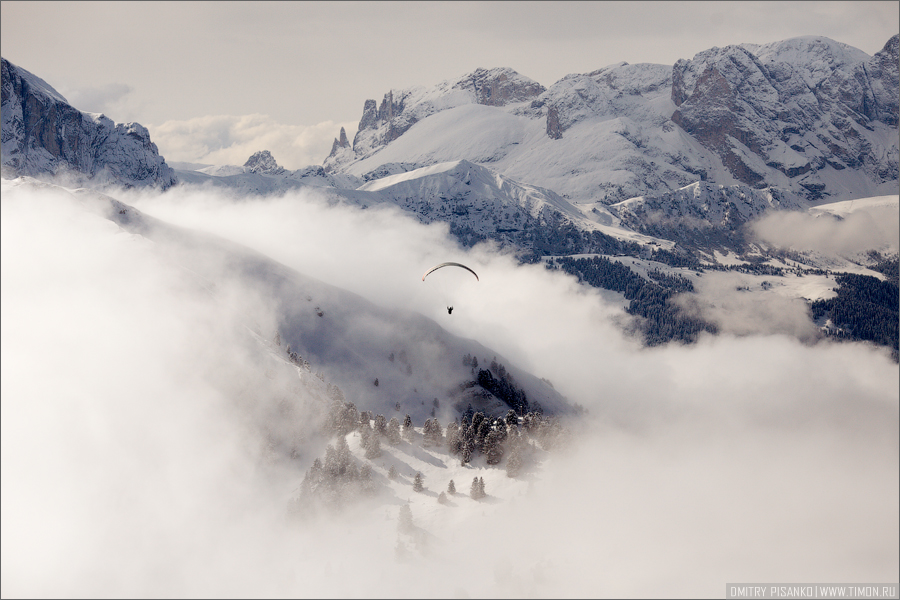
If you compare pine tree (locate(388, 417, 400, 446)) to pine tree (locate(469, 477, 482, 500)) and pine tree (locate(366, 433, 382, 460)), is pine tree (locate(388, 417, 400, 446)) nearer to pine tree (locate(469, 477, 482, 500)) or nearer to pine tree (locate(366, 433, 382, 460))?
pine tree (locate(366, 433, 382, 460))

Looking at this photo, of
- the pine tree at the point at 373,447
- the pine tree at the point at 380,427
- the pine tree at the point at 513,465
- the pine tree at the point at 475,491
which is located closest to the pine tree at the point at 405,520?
the pine tree at the point at 475,491

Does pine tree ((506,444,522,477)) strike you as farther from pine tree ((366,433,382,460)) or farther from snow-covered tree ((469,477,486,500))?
pine tree ((366,433,382,460))

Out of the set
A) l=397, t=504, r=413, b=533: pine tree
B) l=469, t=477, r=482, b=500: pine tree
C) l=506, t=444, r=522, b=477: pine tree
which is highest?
l=506, t=444, r=522, b=477: pine tree

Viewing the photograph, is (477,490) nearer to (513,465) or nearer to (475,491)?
(475,491)

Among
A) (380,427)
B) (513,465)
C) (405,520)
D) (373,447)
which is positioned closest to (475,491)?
(513,465)

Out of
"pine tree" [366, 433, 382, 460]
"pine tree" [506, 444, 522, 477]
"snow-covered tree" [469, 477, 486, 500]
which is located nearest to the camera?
"snow-covered tree" [469, 477, 486, 500]

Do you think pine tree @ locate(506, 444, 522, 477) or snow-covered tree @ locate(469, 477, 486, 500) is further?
pine tree @ locate(506, 444, 522, 477)

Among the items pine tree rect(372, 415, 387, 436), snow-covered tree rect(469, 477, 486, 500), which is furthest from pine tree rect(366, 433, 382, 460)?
snow-covered tree rect(469, 477, 486, 500)

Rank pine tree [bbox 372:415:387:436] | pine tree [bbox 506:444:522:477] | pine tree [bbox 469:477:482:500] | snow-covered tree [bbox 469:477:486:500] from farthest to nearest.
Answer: pine tree [bbox 372:415:387:436], pine tree [bbox 506:444:522:477], snow-covered tree [bbox 469:477:486:500], pine tree [bbox 469:477:482:500]

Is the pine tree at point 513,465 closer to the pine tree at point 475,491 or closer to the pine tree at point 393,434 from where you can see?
the pine tree at point 475,491

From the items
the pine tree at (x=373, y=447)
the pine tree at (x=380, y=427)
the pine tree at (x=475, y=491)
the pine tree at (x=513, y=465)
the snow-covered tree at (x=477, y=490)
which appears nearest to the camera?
the pine tree at (x=475, y=491)

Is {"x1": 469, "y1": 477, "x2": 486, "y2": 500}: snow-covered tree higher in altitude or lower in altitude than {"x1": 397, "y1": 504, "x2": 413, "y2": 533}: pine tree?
higher
